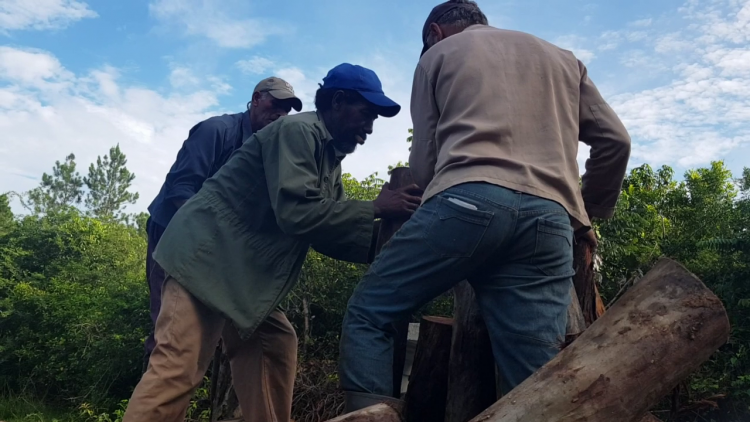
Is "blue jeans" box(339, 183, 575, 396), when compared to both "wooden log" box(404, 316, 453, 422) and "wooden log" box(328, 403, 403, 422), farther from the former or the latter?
"wooden log" box(404, 316, 453, 422)

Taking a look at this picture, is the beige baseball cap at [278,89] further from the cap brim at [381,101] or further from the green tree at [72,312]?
the green tree at [72,312]

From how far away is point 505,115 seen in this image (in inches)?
83.1

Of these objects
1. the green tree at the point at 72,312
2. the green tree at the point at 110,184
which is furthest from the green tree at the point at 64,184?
the green tree at the point at 72,312

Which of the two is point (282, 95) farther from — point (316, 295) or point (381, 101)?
point (316, 295)

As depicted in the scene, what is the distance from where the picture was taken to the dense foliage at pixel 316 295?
5719 mm

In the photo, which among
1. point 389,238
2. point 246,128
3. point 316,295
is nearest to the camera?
point 389,238

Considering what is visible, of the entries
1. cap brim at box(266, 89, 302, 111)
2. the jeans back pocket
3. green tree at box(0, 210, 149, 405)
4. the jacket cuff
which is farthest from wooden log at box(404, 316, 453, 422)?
green tree at box(0, 210, 149, 405)

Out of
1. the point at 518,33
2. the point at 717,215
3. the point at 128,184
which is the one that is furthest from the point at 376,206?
the point at 128,184

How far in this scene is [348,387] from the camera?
83.3 inches

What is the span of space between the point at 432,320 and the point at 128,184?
45.0 m

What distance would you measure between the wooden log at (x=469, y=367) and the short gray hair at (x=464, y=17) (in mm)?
1106

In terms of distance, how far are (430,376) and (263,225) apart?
105 cm

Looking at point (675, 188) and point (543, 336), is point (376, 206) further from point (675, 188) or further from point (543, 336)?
point (675, 188)

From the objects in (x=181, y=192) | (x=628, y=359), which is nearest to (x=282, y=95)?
(x=181, y=192)
